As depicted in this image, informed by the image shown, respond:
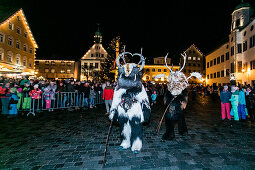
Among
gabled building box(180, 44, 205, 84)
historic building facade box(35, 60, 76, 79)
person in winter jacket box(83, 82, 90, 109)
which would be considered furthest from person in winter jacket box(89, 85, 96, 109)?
gabled building box(180, 44, 205, 84)

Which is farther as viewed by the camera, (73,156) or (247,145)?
(247,145)

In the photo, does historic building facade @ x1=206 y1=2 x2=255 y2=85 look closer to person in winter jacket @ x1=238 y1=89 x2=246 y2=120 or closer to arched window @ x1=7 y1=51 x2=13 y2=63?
person in winter jacket @ x1=238 y1=89 x2=246 y2=120

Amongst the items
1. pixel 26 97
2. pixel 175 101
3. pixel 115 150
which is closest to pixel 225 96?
pixel 175 101

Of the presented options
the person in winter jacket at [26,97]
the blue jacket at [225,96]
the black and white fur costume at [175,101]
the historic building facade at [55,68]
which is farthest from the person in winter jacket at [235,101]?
the historic building facade at [55,68]

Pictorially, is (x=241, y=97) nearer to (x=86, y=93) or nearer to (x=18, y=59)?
(x=86, y=93)

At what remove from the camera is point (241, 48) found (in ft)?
81.4

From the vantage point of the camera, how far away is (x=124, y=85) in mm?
3594

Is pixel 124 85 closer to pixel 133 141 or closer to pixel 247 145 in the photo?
pixel 133 141

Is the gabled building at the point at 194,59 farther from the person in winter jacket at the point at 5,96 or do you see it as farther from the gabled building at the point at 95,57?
the person in winter jacket at the point at 5,96

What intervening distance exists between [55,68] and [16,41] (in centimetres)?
2180

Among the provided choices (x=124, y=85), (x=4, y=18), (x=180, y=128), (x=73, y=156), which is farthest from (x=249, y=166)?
(x=4, y=18)

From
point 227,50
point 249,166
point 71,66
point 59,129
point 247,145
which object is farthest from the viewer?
point 71,66

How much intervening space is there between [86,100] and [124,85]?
7.67m

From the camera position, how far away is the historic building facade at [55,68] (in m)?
49.0
